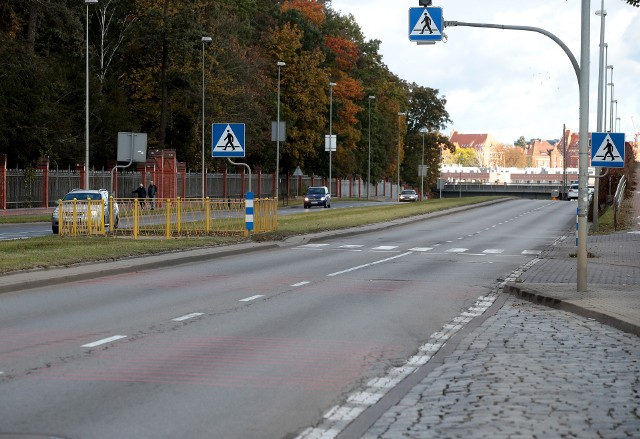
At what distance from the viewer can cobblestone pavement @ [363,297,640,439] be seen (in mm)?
7551

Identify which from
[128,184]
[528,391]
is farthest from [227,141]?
[128,184]

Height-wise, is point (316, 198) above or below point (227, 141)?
below

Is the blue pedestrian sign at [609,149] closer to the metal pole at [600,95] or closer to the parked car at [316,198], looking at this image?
the metal pole at [600,95]

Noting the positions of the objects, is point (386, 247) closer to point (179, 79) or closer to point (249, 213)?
point (249, 213)

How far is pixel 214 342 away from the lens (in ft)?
40.4

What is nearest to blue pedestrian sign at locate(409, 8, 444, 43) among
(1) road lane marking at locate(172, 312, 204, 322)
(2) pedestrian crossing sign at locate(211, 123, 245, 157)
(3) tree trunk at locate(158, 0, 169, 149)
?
(2) pedestrian crossing sign at locate(211, 123, 245, 157)

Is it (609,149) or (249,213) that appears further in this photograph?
(249,213)

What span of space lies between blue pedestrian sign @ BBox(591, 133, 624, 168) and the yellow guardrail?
1509 centimetres

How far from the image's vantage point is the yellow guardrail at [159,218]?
34.4 metres

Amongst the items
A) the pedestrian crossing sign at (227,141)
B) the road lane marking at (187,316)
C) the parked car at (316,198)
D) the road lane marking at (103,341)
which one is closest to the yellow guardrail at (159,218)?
the pedestrian crossing sign at (227,141)

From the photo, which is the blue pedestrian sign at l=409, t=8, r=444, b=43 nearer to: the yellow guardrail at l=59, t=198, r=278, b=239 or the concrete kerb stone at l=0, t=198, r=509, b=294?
the concrete kerb stone at l=0, t=198, r=509, b=294

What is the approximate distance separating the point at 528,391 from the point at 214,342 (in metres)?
4.37

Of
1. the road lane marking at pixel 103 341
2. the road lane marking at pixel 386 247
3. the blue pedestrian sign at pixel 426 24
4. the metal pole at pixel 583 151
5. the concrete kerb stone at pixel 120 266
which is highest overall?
the blue pedestrian sign at pixel 426 24

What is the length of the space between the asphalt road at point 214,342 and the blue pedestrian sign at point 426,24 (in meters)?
Answer: 5.08
